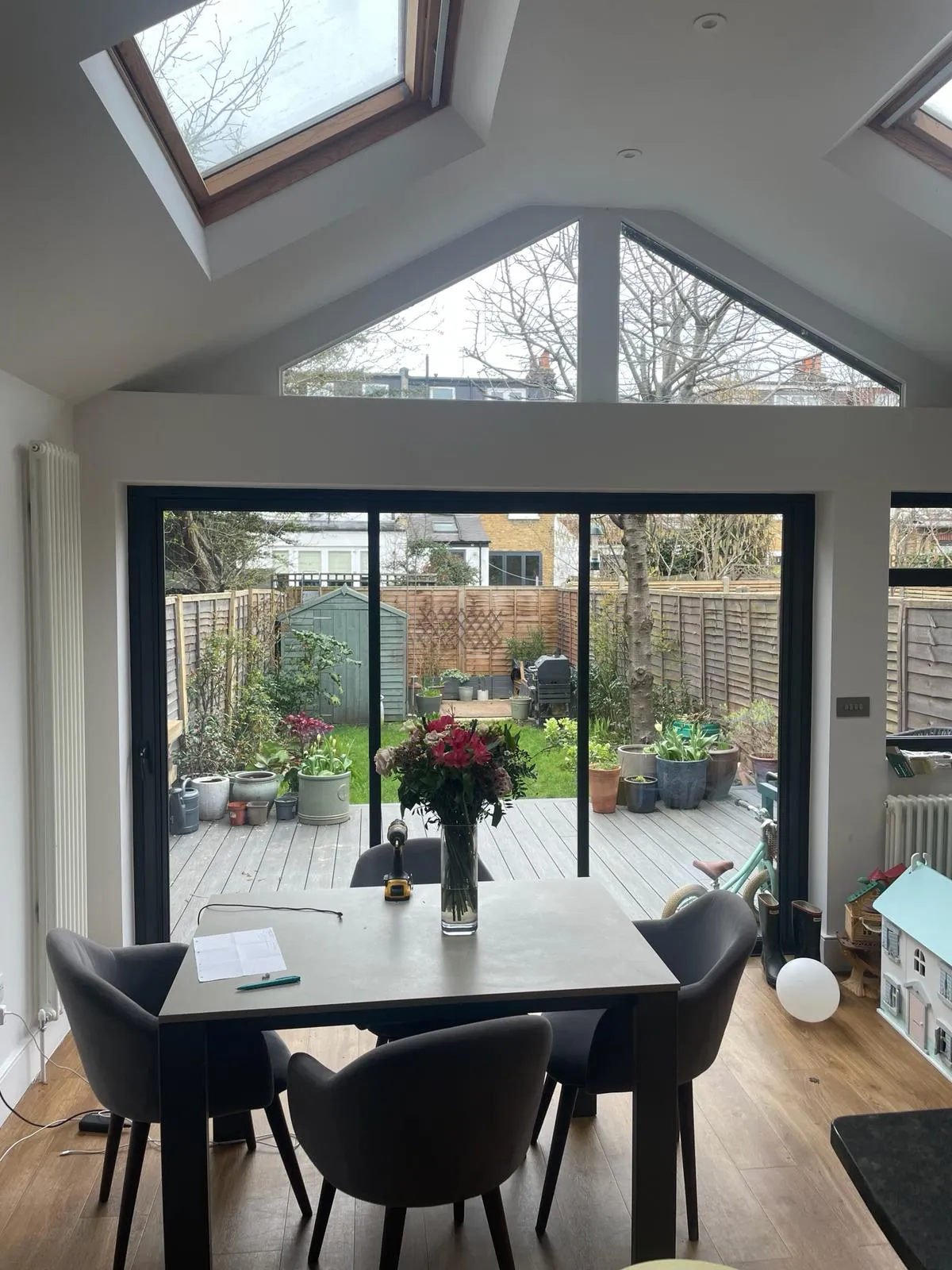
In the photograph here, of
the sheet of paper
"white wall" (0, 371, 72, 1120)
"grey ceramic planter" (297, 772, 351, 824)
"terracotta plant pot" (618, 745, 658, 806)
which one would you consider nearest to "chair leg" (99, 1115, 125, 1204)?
the sheet of paper

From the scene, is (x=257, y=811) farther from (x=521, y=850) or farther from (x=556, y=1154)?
(x=556, y=1154)

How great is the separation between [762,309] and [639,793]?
7.33ft

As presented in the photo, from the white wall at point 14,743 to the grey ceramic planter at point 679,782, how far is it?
2632mm

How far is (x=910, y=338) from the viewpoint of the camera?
4.14 meters

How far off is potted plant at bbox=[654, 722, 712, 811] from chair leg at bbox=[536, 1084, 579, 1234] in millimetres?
1941

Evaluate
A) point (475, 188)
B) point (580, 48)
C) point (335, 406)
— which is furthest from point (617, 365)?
point (580, 48)

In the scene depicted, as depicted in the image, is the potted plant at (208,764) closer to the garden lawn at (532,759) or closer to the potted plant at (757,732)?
the garden lawn at (532,759)

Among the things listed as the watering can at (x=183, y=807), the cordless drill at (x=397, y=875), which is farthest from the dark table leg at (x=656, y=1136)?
the watering can at (x=183, y=807)

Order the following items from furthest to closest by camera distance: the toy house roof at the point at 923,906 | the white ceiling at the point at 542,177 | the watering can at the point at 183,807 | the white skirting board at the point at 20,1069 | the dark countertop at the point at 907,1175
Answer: the watering can at the point at 183,807 → the toy house roof at the point at 923,906 → the white skirting board at the point at 20,1069 → the white ceiling at the point at 542,177 → the dark countertop at the point at 907,1175

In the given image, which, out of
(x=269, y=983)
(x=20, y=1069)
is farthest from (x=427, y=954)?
(x=20, y=1069)

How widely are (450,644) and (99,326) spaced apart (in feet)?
6.14

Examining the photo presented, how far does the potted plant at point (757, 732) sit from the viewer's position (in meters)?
4.37

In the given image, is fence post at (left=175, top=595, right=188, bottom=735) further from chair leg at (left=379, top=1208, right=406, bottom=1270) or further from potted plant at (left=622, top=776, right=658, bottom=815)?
chair leg at (left=379, top=1208, right=406, bottom=1270)

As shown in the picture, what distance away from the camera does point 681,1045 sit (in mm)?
2391
